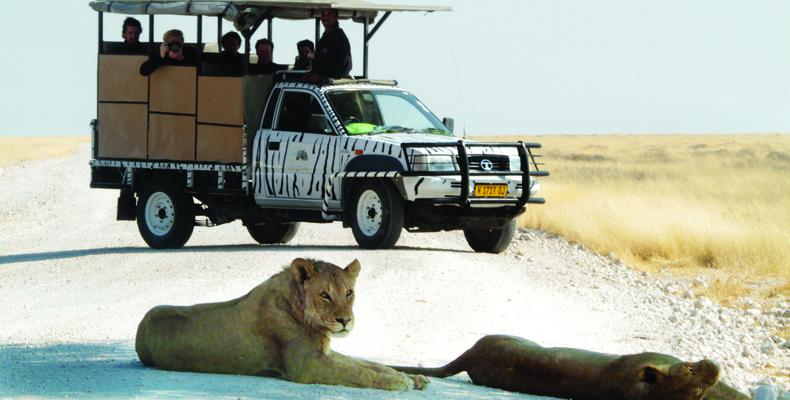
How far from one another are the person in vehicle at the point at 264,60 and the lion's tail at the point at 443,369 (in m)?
10.3

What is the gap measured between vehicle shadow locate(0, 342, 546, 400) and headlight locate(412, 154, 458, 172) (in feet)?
24.5

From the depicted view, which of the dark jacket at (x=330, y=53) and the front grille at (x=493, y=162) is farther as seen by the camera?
the dark jacket at (x=330, y=53)

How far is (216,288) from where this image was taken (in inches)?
564

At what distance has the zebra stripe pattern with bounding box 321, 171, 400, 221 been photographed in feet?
55.7

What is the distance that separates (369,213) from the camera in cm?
1739

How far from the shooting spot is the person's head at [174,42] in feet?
61.9

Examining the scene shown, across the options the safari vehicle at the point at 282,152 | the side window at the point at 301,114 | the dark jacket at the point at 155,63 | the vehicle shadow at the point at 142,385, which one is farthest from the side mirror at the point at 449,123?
the vehicle shadow at the point at 142,385

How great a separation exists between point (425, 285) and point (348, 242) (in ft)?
17.3

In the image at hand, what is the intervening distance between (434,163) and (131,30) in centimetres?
481

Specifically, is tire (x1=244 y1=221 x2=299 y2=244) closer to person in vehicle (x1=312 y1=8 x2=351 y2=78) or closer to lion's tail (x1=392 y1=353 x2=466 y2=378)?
person in vehicle (x1=312 y1=8 x2=351 y2=78)

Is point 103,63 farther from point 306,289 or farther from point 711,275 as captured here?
point 306,289

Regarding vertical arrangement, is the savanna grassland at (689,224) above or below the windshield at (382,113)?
below

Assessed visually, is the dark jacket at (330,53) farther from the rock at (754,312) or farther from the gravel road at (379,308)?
the rock at (754,312)

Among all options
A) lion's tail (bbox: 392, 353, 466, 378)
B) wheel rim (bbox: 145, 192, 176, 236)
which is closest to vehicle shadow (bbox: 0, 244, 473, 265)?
wheel rim (bbox: 145, 192, 176, 236)
